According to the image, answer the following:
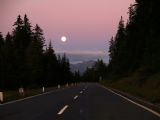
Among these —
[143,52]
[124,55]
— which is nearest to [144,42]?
[143,52]

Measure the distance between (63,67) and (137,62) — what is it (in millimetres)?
81715

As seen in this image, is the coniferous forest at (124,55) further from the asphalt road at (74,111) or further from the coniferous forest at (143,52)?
the asphalt road at (74,111)

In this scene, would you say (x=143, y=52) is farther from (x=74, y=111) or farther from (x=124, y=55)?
(x=74, y=111)

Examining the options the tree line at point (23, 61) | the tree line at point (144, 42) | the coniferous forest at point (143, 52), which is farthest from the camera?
the tree line at point (23, 61)

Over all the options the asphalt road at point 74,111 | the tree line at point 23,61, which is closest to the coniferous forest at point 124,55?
the tree line at point 23,61

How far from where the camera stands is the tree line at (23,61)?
78.9m

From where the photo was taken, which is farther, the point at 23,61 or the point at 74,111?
the point at 23,61

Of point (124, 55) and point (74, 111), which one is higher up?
point (124, 55)

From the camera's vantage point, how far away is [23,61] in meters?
85.4

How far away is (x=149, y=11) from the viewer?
2466 inches

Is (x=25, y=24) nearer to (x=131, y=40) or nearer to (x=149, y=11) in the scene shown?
(x=131, y=40)

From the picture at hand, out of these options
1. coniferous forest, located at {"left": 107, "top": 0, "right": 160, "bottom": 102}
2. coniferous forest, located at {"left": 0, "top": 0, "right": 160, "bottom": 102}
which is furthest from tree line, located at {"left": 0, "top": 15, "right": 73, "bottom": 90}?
coniferous forest, located at {"left": 107, "top": 0, "right": 160, "bottom": 102}

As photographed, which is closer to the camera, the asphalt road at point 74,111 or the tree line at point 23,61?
the asphalt road at point 74,111

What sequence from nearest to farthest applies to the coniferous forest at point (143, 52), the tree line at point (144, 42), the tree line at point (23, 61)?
1. the coniferous forest at point (143, 52)
2. the tree line at point (144, 42)
3. the tree line at point (23, 61)
